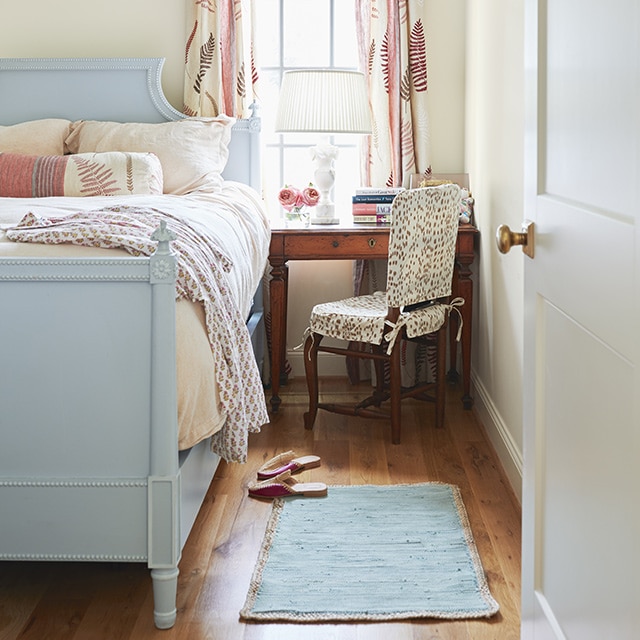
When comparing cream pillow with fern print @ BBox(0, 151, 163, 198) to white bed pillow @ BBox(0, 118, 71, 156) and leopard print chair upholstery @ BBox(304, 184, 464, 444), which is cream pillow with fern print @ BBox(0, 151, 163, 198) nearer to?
white bed pillow @ BBox(0, 118, 71, 156)

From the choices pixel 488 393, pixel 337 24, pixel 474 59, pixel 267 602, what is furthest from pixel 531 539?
pixel 337 24

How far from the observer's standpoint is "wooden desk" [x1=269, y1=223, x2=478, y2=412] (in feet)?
12.3

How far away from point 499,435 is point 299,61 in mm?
2090

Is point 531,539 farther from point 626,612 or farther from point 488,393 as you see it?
point 488,393

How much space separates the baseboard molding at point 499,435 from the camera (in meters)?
2.86

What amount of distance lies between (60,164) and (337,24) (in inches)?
61.0

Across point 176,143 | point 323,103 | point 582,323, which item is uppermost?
point 323,103

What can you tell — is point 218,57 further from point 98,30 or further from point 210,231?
point 210,231

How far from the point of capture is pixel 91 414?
2.02m

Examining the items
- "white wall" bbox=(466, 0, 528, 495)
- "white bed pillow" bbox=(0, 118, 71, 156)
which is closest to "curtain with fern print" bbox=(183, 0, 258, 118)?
"white bed pillow" bbox=(0, 118, 71, 156)

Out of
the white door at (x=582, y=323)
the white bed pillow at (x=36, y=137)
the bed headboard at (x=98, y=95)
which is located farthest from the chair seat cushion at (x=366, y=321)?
the white door at (x=582, y=323)

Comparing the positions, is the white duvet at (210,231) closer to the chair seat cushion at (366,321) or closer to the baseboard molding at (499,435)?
the chair seat cushion at (366,321)

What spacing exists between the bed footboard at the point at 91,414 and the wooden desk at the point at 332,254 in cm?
174

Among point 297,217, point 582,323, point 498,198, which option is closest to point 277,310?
point 297,217
